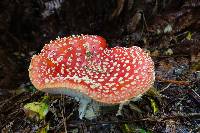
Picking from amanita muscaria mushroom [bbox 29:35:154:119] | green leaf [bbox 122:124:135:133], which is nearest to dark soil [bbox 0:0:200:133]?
green leaf [bbox 122:124:135:133]

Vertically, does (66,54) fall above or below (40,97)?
above

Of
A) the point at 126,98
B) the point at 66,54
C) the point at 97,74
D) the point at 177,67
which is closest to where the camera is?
the point at 126,98

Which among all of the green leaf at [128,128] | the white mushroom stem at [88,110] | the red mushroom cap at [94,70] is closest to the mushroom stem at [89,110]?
the white mushroom stem at [88,110]

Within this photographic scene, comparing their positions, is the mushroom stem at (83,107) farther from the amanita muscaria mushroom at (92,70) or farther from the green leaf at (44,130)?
the green leaf at (44,130)

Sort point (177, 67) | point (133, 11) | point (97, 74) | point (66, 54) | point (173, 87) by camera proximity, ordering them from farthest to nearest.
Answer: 1. point (133, 11)
2. point (177, 67)
3. point (173, 87)
4. point (66, 54)
5. point (97, 74)

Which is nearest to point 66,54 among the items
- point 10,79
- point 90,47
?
point 90,47

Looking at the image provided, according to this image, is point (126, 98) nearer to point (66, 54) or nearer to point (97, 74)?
point (97, 74)

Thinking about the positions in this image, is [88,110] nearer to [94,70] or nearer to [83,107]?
[83,107]
